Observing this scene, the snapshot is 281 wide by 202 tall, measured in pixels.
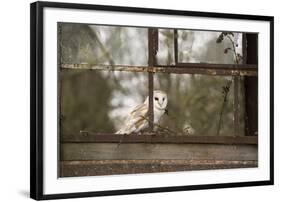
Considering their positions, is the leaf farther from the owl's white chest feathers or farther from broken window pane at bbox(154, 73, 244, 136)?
the owl's white chest feathers

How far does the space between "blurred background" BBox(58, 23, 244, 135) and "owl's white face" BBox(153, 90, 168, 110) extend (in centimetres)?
2

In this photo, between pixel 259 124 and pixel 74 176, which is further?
pixel 259 124

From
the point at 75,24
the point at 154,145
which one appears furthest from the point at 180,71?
Result: the point at 75,24

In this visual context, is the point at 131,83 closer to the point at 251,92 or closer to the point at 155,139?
the point at 155,139

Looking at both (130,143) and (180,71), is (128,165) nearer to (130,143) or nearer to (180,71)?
(130,143)

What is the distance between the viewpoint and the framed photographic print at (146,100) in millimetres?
2367

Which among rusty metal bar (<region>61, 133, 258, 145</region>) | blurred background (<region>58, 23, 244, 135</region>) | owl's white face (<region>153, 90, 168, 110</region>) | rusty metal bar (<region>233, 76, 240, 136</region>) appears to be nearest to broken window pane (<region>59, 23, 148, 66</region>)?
blurred background (<region>58, 23, 244, 135</region>)

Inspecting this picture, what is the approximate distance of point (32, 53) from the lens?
2.34m

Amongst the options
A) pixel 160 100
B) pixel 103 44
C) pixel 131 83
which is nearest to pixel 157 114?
pixel 160 100

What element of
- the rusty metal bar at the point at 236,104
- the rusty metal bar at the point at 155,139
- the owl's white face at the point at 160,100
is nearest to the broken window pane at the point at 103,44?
the owl's white face at the point at 160,100

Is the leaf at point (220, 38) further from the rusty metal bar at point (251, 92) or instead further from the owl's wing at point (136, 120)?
the owl's wing at point (136, 120)

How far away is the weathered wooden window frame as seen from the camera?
2502 mm

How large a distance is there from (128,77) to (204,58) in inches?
13.5

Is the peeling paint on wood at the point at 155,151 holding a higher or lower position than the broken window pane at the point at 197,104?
lower
